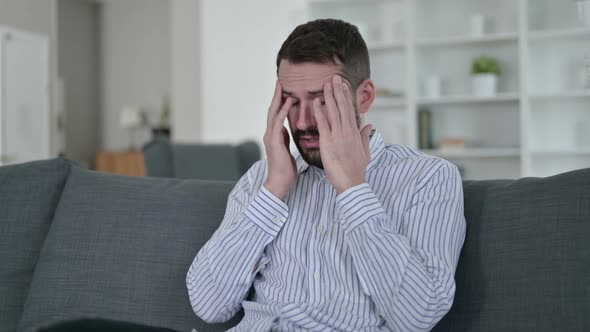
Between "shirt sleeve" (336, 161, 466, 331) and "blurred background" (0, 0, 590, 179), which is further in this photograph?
"blurred background" (0, 0, 590, 179)

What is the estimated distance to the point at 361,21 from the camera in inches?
218

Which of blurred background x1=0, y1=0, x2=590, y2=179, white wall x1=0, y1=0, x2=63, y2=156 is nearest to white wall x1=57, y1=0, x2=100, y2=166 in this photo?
white wall x1=0, y1=0, x2=63, y2=156

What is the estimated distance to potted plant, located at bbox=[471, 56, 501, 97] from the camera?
487 cm

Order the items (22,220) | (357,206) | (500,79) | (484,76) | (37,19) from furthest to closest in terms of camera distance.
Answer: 1. (37,19)
2. (500,79)
3. (484,76)
4. (22,220)
5. (357,206)

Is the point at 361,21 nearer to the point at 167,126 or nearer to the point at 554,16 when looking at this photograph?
the point at 554,16

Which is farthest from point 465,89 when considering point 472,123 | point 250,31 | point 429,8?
point 250,31

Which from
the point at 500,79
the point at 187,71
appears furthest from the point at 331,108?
the point at 187,71

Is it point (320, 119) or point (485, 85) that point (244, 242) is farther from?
point (485, 85)

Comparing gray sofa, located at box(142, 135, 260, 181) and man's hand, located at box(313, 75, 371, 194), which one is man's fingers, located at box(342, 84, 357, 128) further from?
gray sofa, located at box(142, 135, 260, 181)

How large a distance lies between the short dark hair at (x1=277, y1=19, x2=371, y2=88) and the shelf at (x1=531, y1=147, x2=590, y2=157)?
141 inches

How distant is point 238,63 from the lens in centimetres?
589

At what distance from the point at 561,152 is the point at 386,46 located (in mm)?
1472

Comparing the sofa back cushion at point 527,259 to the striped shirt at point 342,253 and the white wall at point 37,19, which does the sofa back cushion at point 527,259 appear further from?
the white wall at point 37,19

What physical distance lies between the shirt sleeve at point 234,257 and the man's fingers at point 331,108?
20cm
